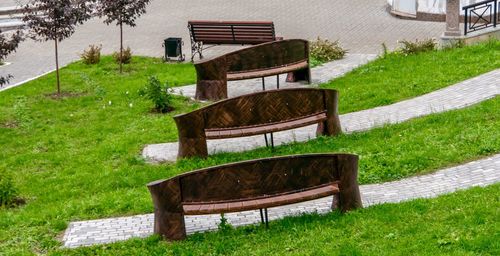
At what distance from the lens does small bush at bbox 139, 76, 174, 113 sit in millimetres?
15953

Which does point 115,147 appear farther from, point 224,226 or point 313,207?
point 224,226

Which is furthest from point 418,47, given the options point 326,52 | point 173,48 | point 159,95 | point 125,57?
point 125,57

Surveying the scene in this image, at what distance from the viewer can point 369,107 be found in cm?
1482

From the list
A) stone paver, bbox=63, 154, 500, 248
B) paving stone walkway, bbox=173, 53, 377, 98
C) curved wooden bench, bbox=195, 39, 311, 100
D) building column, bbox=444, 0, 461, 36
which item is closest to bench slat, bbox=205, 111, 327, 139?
stone paver, bbox=63, 154, 500, 248

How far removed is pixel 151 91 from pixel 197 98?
112 centimetres

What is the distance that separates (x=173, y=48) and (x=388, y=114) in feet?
26.5

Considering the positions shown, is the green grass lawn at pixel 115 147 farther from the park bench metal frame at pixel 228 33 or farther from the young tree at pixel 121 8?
the park bench metal frame at pixel 228 33

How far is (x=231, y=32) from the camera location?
2078cm

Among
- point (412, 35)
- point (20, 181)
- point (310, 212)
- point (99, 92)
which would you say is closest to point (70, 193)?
point (20, 181)

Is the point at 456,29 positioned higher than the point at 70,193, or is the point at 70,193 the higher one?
the point at 456,29

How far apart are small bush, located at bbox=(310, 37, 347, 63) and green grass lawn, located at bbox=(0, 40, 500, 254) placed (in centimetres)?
201

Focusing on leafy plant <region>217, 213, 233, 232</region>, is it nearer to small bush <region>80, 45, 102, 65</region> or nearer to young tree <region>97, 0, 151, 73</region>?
young tree <region>97, 0, 151, 73</region>

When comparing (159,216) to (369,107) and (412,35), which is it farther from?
(412,35)

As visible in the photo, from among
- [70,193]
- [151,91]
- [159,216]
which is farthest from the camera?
[151,91]
